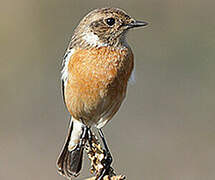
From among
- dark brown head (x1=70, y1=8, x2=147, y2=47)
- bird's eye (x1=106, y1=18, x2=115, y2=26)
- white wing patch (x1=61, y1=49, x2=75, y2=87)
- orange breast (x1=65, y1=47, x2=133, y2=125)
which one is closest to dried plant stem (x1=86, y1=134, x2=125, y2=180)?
orange breast (x1=65, y1=47, x2=133, y2=125)

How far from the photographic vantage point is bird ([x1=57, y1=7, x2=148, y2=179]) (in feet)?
22.7

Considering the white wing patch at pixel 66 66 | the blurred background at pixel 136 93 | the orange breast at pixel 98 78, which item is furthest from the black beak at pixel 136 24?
the blurred background at pixel 136 93

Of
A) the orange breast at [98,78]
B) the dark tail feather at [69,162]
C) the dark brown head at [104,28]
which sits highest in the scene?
the dark brown head at [104,28]

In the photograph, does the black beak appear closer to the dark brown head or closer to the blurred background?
the dark brown head

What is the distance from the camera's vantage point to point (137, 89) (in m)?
12.3

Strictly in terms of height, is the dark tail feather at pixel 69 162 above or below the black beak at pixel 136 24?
below

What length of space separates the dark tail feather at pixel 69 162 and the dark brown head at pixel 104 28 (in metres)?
1.22

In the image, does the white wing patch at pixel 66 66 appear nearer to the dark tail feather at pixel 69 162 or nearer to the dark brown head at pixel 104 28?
the dark brown head at pixel 104 28

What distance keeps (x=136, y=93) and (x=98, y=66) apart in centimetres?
525

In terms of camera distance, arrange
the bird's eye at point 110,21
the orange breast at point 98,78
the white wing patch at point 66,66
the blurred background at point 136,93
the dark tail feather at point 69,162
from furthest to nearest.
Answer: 1. the blurred background at point 136,93
2. the dark tail feather at point 69,162
3. the white wing patch at point 66,66
4. the bird's eye at point 110,21
5. the orange breast at point 98,78

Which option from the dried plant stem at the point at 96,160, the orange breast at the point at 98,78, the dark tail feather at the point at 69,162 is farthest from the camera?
the dark tail feather at the point at 69,162

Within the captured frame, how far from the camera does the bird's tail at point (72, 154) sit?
7637 mm
